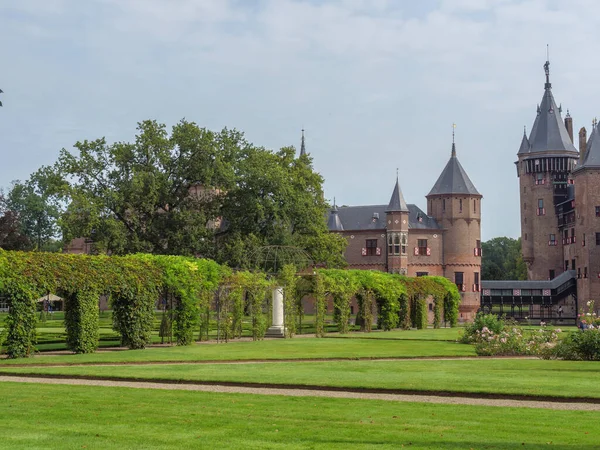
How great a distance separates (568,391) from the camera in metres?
16.0

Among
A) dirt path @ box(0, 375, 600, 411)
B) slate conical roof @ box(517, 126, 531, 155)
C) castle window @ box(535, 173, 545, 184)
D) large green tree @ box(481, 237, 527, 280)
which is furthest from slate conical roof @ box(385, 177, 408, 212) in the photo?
dirt path @ box(0, 375, 600, 411)

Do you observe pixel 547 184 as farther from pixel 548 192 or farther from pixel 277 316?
pixel 277 316

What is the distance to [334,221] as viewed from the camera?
85750mm

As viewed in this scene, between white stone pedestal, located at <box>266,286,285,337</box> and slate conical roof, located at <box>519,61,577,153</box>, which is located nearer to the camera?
white stone pedestal, located at <box>266,286,285,337</box>

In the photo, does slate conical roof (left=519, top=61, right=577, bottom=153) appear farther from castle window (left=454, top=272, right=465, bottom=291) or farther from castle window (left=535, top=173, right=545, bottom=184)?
castle window (left=454, top=272, right=465, bottom=291)

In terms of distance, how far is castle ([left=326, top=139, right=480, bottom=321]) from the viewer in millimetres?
81750

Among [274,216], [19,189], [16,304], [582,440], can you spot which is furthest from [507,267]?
[582,440]

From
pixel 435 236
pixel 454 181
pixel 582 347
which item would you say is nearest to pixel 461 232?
pixel 435 236

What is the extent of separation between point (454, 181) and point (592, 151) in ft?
45.0

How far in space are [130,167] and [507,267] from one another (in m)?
84.1

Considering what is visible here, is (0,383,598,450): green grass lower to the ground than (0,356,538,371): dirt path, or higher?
lower

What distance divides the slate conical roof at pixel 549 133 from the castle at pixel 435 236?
1330 cm

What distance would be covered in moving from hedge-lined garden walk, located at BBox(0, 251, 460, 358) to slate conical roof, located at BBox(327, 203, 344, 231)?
36639 mm

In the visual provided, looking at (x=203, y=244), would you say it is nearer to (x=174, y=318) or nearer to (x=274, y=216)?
(x=274, y=216)
